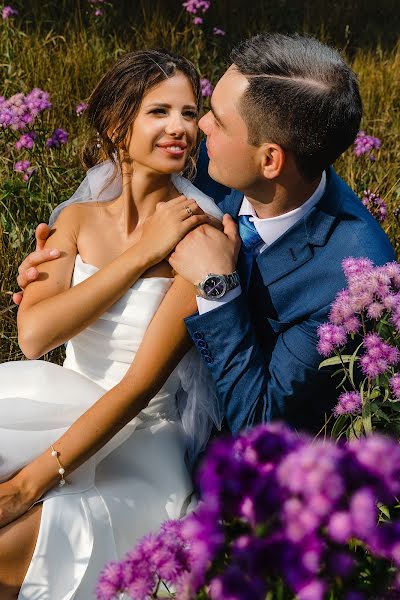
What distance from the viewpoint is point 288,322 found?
8.75ft

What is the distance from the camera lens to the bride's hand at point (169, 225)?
2.52 metres

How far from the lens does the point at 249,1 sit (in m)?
6.93

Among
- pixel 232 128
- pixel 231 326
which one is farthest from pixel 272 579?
pixel 232 128

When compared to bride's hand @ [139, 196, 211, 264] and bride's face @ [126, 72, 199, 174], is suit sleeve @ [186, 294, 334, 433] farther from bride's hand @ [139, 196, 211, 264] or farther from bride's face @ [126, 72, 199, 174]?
bride's face @ [126, 72, 199, 174]

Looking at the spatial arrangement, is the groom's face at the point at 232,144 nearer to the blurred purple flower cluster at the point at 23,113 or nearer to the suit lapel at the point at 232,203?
the suit lapel at the point at 232,203

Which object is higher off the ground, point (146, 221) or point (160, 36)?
point (146, 221)

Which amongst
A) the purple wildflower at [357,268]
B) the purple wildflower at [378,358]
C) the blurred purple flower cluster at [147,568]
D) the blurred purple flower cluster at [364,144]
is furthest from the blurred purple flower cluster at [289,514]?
the blurred purple flower cluster at [364,144]

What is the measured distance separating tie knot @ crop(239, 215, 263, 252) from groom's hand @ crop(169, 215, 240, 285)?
0.18 meters

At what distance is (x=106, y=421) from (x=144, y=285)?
17.3 inches

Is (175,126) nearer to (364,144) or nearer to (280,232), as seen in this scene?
(280,232)

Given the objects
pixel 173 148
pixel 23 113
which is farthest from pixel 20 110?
pixel 173 148

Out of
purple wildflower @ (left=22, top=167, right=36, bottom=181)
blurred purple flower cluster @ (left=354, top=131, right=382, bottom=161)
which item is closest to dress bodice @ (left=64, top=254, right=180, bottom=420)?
purple wildflower @ (left=22, top=167, right=36, bottom=181)

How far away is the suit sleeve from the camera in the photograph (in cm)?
249

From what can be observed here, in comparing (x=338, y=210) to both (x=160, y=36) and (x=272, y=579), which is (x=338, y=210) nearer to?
(x=272, y=579)
